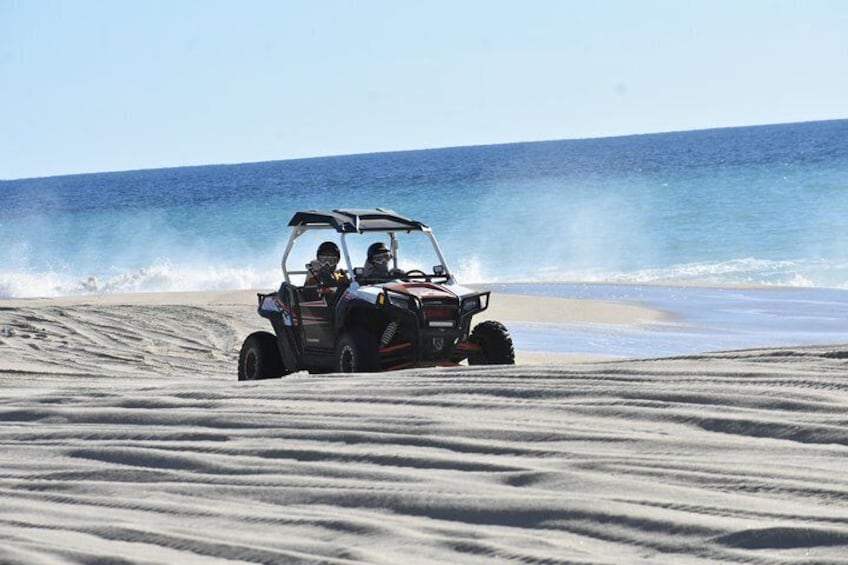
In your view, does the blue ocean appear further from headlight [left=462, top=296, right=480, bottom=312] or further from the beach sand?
the beach sand

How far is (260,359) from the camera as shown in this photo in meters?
9.88

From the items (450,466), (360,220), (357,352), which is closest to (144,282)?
(360,220)

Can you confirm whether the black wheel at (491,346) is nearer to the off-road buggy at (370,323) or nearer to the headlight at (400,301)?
the off-road buggy at (370,323)

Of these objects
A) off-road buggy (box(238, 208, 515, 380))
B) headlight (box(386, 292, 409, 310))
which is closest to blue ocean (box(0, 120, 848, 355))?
off-road buggy (box(238, 208, 515, 380))

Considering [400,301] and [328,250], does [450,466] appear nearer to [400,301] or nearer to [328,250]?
[400,301]

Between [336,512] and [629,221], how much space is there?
33725mm

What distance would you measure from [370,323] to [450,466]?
4363 mm

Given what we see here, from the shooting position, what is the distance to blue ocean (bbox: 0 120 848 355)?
1075 inches

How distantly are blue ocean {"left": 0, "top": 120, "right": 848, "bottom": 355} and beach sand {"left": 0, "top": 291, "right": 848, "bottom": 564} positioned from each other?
12423mm

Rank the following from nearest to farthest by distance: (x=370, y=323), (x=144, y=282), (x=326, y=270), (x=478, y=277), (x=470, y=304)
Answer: (x=470, y=304) → (x=370, y=323) → (x=326, y=270) → (x=144, y=282) → (x=478, y=277)

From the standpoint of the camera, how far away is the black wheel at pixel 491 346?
30.5 ft

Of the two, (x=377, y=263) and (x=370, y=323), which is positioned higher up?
(x=377, y=263)

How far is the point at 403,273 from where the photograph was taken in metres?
9.57

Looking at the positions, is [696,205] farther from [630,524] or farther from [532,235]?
[630,524]
